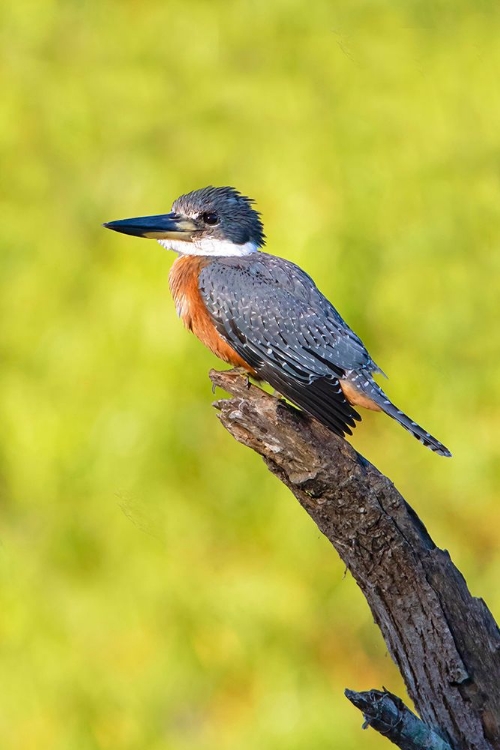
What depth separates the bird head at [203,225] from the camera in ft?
14.8

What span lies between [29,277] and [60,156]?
2.97 ft

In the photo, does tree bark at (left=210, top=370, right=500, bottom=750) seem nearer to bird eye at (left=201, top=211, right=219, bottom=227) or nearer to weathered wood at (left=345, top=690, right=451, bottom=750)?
weathered wood at (left=345, top=690, right=451, bottom=750)

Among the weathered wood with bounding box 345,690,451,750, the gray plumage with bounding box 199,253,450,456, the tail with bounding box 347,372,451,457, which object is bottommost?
the weathered wood with bounding box 345,690,451,750

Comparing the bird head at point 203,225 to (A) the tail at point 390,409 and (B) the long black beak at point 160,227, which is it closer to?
(B) the long black beak at point 160,227

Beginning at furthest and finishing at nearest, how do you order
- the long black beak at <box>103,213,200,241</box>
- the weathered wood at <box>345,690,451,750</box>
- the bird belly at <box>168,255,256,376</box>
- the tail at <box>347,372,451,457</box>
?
the long black beak at <box>103,213,200,241</box> → the bird belly at <box>168,255,256,376</box> → the tail at <box>347,372,451,457</box> → the weathered wood at <box>345,690,451,750</box>

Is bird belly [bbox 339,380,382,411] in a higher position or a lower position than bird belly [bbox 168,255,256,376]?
lower

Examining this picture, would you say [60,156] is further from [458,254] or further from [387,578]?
[387,578]

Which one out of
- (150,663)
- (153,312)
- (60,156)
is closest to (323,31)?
(60,156)

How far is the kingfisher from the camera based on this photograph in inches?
150

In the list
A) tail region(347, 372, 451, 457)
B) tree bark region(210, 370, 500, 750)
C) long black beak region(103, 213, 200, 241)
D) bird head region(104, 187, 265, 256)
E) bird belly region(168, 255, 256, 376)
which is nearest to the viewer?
tree bark region(210, 370, 500, 750)

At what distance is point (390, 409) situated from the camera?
12.5 feet

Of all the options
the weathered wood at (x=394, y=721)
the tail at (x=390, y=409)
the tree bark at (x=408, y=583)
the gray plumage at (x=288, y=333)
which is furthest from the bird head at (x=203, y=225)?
the weathered wood at (x=394, y=721)

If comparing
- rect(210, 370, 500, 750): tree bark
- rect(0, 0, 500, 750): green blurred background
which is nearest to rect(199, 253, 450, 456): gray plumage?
rect(210, 370, 500, 750): tree bark

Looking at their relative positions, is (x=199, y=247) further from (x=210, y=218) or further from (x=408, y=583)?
(x=408, y=583)
